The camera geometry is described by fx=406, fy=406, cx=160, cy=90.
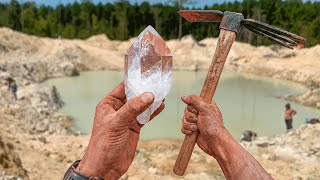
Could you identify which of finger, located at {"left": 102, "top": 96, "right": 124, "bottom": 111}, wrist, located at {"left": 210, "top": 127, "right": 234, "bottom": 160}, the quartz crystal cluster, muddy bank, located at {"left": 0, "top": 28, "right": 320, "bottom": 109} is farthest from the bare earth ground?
wrist, located at {"left": 210, "top": 127, "right": 234, "bottom": 160}

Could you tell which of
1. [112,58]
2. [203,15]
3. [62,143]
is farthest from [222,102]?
[112,58]

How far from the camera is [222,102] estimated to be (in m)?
15.2

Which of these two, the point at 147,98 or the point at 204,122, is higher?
the point at 147,98

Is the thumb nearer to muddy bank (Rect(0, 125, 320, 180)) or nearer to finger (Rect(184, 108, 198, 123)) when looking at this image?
finger (Rect(184, 108, 198, 123))

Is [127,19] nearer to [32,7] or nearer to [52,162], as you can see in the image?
[32,7]

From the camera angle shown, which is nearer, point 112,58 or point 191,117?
point 191,117

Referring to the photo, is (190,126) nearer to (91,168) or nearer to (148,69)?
(148,69)

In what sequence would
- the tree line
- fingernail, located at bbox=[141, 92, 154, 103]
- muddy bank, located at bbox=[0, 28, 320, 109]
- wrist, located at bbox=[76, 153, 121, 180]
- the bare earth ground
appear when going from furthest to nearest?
the tree line → muddy bank, located at bbox=[0, 28, 320, 109] → the bare earth ground → wrist, located at bbox=[76, 153, 121, 180] → fingernail, located at bbox=[141, 92, 154, 103]

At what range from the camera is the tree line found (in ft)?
106

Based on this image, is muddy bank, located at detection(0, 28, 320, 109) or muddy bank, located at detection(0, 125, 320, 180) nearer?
muddy bank, located at detection(0, 125, 320, 180)

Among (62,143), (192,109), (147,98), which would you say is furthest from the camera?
(62,143)

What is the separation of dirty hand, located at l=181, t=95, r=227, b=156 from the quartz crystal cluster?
0.47 ft

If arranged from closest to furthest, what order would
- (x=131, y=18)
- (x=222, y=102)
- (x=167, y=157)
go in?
(x=167, y=157), (x=222, y=102), (x=131, y=18)

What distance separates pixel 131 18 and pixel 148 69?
36.1 m
